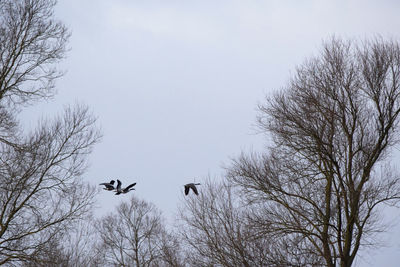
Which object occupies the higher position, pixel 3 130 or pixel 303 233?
pixel 3 130

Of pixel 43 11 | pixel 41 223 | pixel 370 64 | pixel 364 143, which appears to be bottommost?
pixel 41 223

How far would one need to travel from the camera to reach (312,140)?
32.7ft

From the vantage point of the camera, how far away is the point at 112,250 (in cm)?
2750

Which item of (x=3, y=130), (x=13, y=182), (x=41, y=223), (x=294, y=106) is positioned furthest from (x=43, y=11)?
(x=294, y=106)

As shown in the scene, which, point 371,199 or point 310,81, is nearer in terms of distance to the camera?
point 371,199

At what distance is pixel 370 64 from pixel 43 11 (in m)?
8.09

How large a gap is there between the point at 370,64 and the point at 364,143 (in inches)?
72.3

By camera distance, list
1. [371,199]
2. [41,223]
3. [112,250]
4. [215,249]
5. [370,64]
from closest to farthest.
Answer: [371,199], [370,64], [41,223], [215,249], [112,250]

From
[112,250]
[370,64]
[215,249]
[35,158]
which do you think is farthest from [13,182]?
[112,250]

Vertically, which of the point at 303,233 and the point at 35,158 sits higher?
the point at 35,158

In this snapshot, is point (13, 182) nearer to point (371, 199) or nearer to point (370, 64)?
point (371, 199)

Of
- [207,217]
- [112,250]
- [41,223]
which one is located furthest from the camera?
[112,250]

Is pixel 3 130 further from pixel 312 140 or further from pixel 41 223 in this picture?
pixel 312 140

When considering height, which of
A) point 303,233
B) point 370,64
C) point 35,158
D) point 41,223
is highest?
point 370,64
